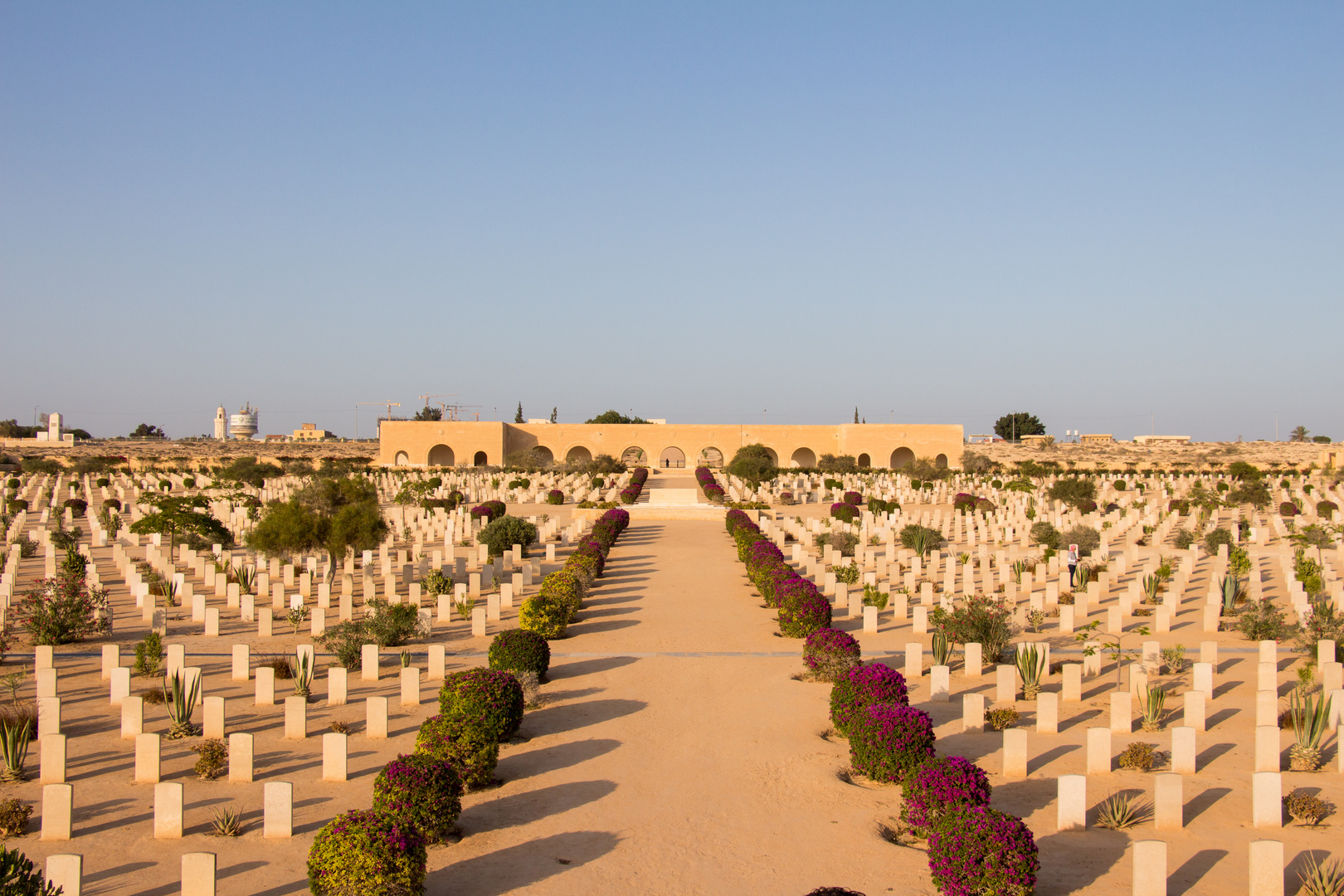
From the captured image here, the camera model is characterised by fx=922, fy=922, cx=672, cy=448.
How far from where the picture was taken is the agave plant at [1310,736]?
272 inches

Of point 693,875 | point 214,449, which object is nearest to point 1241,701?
point 693,875

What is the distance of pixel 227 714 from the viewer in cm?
816

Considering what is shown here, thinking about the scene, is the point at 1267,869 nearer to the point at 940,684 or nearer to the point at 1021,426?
the point at 940,684

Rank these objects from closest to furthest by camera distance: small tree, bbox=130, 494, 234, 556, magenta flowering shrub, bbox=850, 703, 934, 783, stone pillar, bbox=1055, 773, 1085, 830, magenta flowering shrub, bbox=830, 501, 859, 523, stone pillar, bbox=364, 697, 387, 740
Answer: stone pillar, bbox=1055, 773, 1085, 830 → magenta flowering shrub, bbox=850, 703, 934, 783 → stone pillar, bbox=364, 697, 387, 740 → small tree, bbox=130, 494, 234, 556 → magenta flowering shrub, bbox=830, 501, 859, 523

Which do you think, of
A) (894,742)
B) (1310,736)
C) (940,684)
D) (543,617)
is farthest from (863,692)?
(543,617)

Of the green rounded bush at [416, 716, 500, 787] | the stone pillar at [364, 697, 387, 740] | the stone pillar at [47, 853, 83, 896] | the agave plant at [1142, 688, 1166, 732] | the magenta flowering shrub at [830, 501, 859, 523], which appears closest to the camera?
the stone pillar at [47, 853, 83, 896]

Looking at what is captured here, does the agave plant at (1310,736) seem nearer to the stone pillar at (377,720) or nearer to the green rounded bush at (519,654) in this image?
the green rounded bush at (519,654)

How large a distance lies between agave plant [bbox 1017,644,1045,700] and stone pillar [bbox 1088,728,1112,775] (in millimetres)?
2283

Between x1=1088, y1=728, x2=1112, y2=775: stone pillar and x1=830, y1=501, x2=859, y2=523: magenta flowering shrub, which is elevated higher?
x1=830, y1=501, x2=859, y2=523: magenta flowering shrub

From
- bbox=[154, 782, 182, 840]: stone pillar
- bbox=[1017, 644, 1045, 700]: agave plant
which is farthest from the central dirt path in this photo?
bbox=[1017, 644, 1045, 700]: agave plant

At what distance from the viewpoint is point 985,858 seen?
4625mm

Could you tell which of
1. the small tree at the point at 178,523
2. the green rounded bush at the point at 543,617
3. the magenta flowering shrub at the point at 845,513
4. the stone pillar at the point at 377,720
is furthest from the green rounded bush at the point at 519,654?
the magenta flowering shrub at the point at 845,513

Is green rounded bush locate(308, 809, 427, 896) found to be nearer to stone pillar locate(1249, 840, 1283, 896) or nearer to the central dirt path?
the central dirt path

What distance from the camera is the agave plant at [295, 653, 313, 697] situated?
343 inches
